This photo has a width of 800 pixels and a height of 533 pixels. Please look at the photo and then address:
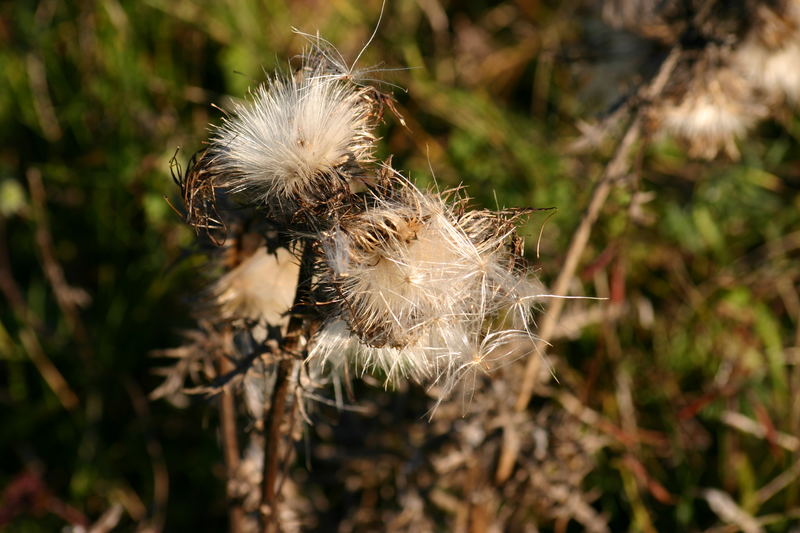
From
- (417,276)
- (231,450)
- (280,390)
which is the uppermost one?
(417,276)

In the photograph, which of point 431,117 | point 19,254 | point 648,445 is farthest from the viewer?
point 431,117

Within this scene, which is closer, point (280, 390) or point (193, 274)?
point (280, 390)

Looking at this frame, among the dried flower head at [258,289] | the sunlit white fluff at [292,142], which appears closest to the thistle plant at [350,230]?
the sunlit white fluff at [292,142]

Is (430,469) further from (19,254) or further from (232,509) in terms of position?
(19,254)

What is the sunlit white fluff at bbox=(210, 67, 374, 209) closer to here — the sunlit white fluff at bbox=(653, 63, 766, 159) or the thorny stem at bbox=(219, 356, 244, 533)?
the thorny stem at bbox=(219, 356, 244, 533)

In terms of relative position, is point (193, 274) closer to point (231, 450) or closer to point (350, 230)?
point (231, 450)

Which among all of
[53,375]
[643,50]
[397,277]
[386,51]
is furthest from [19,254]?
[643,50]

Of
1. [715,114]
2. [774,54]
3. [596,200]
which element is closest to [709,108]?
[715,114]
